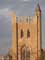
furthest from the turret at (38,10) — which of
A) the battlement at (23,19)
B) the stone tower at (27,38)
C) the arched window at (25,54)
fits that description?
the arched window at (25,54)

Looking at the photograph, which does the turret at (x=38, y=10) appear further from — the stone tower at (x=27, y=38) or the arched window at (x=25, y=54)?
the arched window at (x=25, y=54)

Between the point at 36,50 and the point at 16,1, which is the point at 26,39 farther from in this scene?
the point at 16,1

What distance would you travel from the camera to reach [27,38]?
4227 mm

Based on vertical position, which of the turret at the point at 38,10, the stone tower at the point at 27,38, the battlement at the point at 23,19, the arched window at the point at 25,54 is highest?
the turret at the point at 38,10

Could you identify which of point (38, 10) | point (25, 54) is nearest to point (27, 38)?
point (25, 54)

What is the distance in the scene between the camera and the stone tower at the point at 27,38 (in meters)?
4.13

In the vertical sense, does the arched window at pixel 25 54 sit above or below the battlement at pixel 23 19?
below

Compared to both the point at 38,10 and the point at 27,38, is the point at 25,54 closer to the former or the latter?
the point at 27,38

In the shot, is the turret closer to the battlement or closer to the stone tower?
the stone tower

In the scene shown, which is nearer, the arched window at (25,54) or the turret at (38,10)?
the turret at (38,10)

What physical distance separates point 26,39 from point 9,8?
0.49m

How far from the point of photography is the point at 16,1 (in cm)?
406

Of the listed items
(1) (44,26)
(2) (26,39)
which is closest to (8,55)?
(2) (26,39)

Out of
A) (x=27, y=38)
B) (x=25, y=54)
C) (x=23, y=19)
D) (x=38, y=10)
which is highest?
(x=38, y=10)
